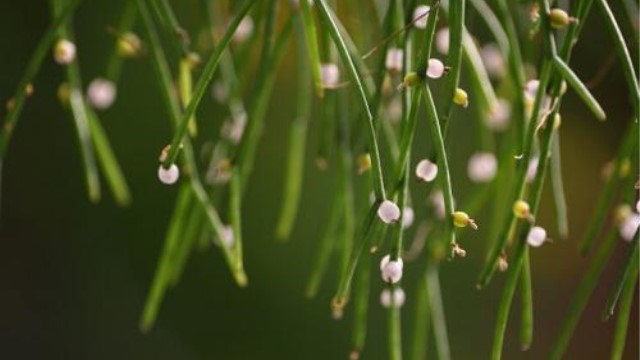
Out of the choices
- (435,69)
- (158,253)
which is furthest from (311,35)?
(158,253)

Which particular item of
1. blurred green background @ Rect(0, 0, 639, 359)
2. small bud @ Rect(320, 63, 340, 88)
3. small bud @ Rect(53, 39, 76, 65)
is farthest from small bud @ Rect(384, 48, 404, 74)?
blurred green background @ Rect(0, 0, 639, 359)

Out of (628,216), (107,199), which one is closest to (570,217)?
(107,199)

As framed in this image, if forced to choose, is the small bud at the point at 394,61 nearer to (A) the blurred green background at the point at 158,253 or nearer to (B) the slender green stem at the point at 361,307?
(B) the slender green stem at the point at 361,307

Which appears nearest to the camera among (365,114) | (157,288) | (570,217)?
(365,114)

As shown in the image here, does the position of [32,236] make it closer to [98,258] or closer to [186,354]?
[98,258]

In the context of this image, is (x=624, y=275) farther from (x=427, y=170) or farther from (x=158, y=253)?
(x=158, y=253)

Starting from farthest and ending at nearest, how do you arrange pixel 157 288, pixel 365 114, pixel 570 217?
pixel 570 217, pixel 157 288, pixel 365 114

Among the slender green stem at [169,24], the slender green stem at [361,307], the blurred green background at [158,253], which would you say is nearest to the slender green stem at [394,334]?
the slender green stem at [361,307]
